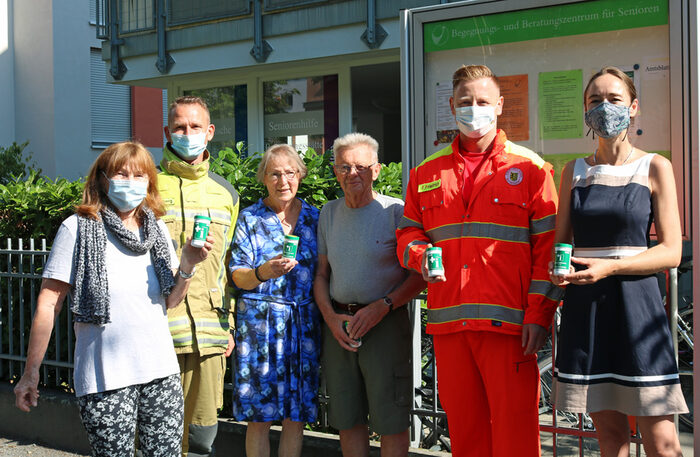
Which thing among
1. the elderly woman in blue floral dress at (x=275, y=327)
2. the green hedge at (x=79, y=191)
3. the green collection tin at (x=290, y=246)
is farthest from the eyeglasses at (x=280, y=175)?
the green hedge at (x=79, y=191)

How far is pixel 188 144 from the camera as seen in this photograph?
400 centimetres

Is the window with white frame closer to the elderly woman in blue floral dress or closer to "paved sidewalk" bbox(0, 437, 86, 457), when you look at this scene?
"paved sidewalk" bbox(0, 437, 86, 457)

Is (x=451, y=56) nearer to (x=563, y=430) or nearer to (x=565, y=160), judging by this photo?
(x=565, y=160)

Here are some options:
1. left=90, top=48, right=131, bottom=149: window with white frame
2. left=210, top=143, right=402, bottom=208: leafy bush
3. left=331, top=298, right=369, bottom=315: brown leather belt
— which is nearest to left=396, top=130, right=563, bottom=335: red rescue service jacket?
left=331, top=298, right=369, bottom=315: brown leather belt

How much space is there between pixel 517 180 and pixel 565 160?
653 mm

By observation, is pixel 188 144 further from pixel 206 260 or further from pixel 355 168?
pixel 355 168

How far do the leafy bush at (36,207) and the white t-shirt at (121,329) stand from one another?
275 centimetres

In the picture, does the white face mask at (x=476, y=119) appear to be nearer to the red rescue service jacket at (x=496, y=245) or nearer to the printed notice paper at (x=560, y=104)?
the red rescue service jacket at (x=496, y=245)

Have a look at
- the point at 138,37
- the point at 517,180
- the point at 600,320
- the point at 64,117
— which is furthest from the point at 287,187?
the point at 64,117

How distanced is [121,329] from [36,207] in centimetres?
338

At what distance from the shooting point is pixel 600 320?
10.3 ft

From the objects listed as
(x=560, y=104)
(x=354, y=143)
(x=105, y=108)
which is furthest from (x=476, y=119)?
(x=105, y=108)

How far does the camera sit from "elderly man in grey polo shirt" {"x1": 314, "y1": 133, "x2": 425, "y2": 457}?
398 centimetres

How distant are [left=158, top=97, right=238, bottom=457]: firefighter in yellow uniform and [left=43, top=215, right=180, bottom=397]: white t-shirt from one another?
54 cm
